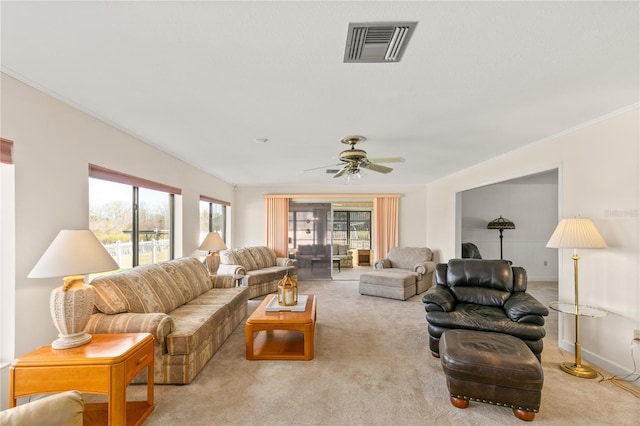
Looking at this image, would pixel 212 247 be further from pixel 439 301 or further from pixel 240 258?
pixel 439 301

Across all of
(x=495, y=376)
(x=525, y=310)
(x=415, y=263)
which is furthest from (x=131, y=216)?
(x=415, y=263)

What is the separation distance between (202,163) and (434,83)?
13.4 ft

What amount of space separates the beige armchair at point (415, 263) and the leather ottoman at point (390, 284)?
29 centimetres

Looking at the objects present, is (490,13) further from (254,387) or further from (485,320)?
(254,387)

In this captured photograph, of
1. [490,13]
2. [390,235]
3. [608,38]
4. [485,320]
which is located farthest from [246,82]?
[390,235]

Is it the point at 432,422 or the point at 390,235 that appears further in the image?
the point at 390,235

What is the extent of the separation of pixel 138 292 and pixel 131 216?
1.34 metres

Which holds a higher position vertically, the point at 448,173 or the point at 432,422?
the point at 448,173

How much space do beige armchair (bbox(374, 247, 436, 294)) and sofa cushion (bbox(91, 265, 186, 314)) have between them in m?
4.26

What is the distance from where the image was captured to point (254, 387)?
2.53 meters

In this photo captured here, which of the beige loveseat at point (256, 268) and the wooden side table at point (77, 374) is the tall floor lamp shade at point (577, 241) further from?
the beige loveseat at point (256, 268)

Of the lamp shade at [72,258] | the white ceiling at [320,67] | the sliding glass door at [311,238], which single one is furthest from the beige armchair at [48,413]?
the sliding glass door at [311,238]

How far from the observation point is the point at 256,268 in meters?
6.34

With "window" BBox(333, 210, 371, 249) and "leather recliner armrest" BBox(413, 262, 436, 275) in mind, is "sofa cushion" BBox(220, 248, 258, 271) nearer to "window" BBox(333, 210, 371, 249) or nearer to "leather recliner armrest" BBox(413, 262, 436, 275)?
"leather recliner armrest" BBox(413, 262, 436, 275)
